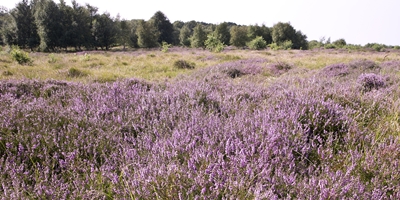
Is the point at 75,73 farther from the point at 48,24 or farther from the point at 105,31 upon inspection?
the point at 105,31

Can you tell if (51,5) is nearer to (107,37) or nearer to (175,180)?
(107,37)

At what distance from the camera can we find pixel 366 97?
3.05 m

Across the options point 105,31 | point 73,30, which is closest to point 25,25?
point 73,30

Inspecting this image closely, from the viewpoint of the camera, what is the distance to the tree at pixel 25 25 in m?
38.1

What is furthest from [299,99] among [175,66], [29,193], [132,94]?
[175,66]

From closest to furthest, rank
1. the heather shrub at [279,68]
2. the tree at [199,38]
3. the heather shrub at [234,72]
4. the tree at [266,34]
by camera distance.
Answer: the heather shrub at [234,72], the heather shrub at [279,68], the tree at [199,38], the tree at [266,34]

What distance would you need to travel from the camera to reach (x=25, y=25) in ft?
128

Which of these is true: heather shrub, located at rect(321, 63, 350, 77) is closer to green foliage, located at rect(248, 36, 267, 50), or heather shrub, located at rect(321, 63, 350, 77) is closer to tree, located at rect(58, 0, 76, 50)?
green foliage, located at rect(248, 36, 267, 50)

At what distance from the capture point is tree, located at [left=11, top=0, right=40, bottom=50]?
125ft

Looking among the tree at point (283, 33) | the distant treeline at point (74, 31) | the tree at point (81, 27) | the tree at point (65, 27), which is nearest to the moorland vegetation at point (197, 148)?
the distant treeline at point (74, 31)

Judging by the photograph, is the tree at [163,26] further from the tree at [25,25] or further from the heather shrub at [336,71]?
the heather shrub at [336,71]

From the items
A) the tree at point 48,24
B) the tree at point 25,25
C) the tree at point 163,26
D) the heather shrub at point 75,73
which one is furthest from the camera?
the tree at point 163,26

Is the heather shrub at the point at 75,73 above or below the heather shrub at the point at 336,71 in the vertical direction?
below

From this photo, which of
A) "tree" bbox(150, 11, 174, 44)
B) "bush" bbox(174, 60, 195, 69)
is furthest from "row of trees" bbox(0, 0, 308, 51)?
"bush" bbox(174, 60, 195, 69)
